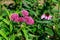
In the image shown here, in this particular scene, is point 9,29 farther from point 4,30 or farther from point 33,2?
point 33,2

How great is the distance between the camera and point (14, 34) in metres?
2.84

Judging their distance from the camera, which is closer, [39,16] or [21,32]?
[21,32]

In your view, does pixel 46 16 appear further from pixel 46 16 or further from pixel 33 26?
pixel 33 26

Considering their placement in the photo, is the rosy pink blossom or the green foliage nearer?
the green foliage

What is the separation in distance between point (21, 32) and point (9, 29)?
14cm

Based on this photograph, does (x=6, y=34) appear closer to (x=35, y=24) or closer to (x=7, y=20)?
(x=7, y=20)

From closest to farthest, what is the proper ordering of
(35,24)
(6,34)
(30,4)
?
(6,34) → (35,24) → (30,4)

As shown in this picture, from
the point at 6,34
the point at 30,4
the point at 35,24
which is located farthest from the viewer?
the point at 30,4

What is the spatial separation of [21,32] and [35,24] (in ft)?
0.76

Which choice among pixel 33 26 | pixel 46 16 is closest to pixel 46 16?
pixel 46 16

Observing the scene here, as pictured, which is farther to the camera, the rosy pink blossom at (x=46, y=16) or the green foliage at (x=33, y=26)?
the rosy pink blossom at (x=46, y=16)

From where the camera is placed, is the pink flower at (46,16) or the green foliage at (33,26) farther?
the pink flower at (46,16)

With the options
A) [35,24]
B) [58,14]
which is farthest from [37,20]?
[58,14]

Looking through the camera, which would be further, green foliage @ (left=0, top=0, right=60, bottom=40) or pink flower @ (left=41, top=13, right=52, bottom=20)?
pink flower @ (left=41, top=13, right=52, bottom=20)
